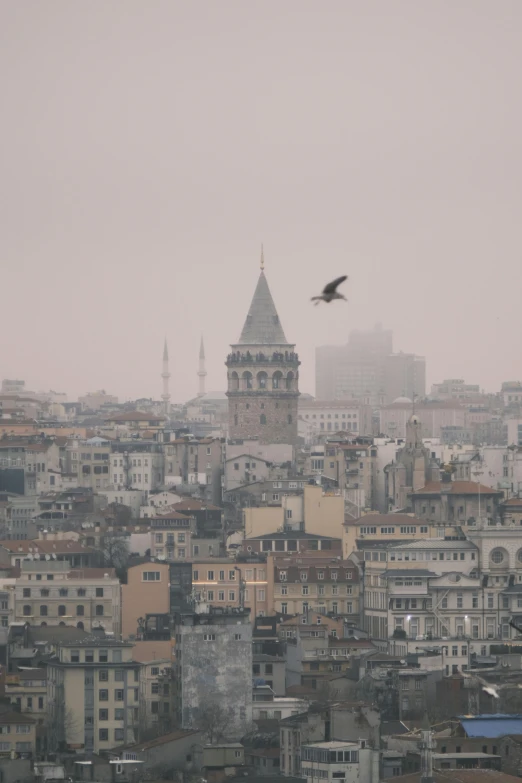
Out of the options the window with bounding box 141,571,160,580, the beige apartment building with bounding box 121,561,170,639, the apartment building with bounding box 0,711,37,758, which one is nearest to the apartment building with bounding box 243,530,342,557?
the beige apartment building with bounding box 121,561,170,639

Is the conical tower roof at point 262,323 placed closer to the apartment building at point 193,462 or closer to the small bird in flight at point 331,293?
the apartment building at point 193,462

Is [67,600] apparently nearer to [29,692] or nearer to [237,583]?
[237,583]

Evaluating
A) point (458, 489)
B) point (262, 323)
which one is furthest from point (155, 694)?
point (262, 323)

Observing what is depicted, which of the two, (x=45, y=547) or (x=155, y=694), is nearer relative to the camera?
(x=155, y=694)

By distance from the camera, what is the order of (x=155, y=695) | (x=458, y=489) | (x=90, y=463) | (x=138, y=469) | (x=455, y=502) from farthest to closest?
(x=90, y=463)
(x=138, y=469)
(x=458, y=489)
(x=455, y=502)
(x=155, y=695)

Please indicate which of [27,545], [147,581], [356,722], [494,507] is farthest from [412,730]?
[494,507]

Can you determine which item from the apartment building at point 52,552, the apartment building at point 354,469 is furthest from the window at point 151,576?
the apartment building at point 354,469
